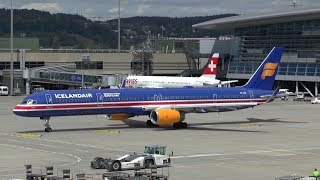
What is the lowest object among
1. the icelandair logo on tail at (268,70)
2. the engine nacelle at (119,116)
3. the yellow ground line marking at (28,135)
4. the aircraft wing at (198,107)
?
the yellow ground line marking at (28,135)

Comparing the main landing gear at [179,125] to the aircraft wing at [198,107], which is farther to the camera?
the main landing gear at [179,125]

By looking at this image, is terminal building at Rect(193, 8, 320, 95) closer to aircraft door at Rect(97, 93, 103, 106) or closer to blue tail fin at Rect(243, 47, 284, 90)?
blue tail fin at Rect(243, 47, 284, 90)

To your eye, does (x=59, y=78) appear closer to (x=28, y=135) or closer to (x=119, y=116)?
(x=119, y=116)

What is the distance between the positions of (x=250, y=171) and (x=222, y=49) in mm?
123713

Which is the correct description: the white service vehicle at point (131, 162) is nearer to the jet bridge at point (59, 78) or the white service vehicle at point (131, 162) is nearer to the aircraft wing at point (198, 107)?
the aircraft wing at point (198, 107)

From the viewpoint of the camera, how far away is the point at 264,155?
2105 inches

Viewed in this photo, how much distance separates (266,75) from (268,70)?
78 centimetres

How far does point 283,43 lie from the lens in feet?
492

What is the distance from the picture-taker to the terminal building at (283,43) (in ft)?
460

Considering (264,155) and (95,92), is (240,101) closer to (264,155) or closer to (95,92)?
(95,92)

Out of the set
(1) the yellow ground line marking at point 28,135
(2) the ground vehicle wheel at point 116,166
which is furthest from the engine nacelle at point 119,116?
(2) the ground vehicle wheel at point 116,166

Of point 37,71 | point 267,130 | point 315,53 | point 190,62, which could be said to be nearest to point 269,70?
Answer: point 267,130

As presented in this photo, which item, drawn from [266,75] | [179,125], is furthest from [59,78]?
[179,125]

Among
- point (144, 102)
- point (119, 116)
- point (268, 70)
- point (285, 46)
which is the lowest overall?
point (119, 116)
